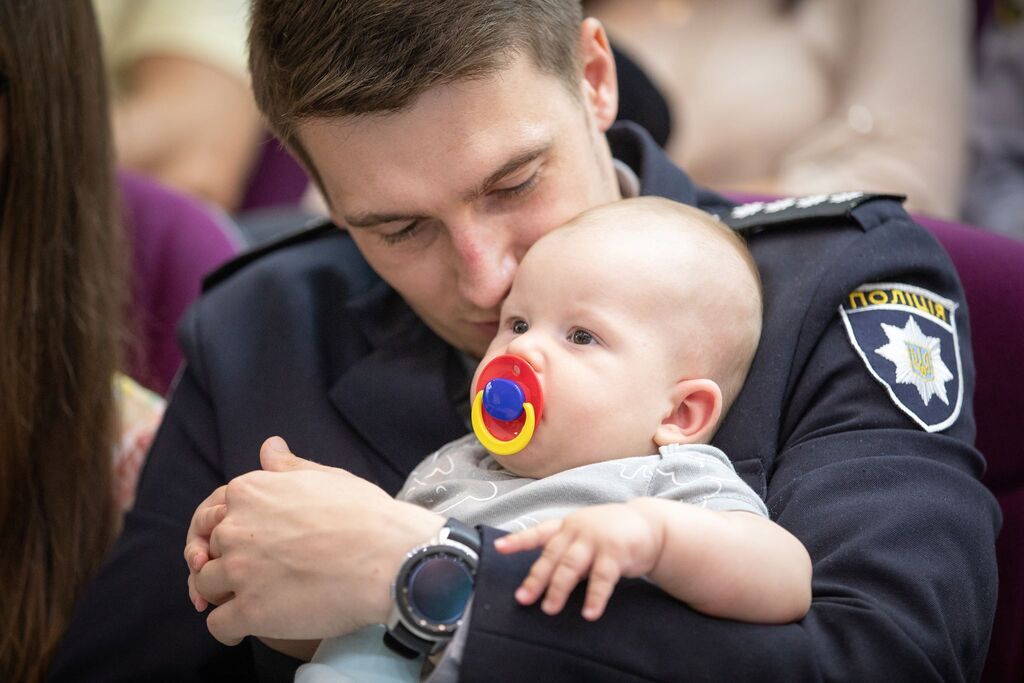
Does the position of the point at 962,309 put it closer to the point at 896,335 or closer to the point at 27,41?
the point at 896,335

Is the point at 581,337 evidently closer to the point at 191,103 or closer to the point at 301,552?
the point at 301,552

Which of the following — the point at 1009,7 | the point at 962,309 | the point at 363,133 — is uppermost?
the point at 363,133

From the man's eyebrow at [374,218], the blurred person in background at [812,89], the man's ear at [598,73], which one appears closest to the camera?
the man's eyebrow at [374,218]

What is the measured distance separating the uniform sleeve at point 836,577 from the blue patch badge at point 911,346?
16 millimetres

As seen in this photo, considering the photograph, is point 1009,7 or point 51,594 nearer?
point 51,594

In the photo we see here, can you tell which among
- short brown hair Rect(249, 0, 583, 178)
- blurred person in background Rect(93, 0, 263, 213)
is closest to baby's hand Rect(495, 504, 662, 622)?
short brown hair Rect(249, 0, 583, 178)

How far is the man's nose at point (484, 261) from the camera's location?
1.15 metres

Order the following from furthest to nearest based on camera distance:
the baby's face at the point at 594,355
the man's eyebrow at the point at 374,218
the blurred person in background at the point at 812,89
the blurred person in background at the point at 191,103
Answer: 1. the blurred person in background at the point at 191,103
2. the blurred person in background at the point at 812,89
3. the man's eyebrow at the point at 374,218
4. the baby's face at the point at 594,355

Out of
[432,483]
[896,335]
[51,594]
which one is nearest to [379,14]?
[432,483]

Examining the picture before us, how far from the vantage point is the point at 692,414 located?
1097 mm

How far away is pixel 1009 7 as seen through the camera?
2.62 m

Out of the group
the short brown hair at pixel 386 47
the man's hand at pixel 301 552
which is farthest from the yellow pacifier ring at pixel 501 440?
the short brown hair at pixel 386 47

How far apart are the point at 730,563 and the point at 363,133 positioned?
1.84ft

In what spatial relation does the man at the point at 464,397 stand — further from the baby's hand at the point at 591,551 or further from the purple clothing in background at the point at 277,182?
the purple clothing in background at the point at 277,182
